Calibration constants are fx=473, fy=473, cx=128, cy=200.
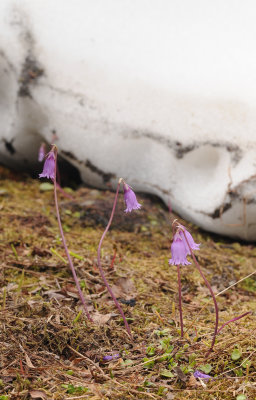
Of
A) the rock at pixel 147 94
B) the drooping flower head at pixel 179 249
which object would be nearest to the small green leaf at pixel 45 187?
the rock at pixel 147 94

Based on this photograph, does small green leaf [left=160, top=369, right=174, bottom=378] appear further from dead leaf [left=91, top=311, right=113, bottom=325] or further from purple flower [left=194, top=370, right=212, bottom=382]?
dead leaf [left=91, top=311, right=113, bottom=325]

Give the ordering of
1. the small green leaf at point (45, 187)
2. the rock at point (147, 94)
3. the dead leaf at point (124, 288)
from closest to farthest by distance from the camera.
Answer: the dead leaf at point (124, 288) < the rock at point (147, 94) < the small green leaf at point (45, 187)

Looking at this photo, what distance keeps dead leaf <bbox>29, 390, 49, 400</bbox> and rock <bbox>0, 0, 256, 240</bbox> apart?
1.88 meters

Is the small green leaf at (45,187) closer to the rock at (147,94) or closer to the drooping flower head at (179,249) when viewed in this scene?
the rock at (147,94)

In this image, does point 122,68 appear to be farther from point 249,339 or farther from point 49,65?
point 249,339

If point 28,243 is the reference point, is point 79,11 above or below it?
above

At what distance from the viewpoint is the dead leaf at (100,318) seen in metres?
1.90

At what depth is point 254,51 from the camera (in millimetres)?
3027

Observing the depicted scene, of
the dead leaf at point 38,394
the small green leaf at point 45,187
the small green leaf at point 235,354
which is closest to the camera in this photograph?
the dead leaf at point 38,394

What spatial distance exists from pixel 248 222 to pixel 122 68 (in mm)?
1331

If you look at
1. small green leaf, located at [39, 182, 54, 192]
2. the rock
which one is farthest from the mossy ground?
small green leaf, located at [39, 182, 54, 192]

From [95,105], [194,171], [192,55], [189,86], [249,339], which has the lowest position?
[249,339]

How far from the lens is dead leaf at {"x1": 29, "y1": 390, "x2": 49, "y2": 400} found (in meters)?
1.44

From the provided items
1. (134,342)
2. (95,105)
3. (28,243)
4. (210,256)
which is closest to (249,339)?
(134,342)
